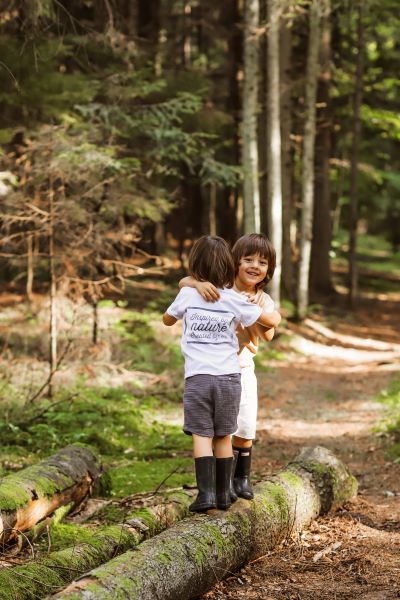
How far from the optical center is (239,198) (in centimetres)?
2398

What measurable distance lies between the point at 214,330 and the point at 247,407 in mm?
727

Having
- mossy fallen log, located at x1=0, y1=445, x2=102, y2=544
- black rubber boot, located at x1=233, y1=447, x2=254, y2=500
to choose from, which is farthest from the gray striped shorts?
mossy fallen log, located at x1=0, y1=445, x2=102, y2=544

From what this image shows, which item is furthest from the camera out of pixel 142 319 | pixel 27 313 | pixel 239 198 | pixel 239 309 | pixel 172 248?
pixel 172 248

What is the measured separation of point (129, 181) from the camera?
13398 millimetres

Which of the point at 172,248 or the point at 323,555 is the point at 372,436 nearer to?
the point at 323,555

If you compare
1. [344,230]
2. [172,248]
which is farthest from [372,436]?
[344,230]

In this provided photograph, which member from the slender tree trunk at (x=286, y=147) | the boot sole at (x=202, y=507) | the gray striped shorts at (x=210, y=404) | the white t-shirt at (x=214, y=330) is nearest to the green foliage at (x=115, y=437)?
the boot sole at (x=202, y=507)

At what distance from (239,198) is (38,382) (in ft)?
47.0

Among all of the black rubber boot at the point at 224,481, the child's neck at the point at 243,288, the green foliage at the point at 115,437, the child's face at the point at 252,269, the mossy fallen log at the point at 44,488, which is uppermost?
the child's face at the point at 252,269

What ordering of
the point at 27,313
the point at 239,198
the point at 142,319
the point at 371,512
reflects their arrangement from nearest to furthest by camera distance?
the point at 371,512, the point at 27,313, the point at 142,319, the point at 239,198

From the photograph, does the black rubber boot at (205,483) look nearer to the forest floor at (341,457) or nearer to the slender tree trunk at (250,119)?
the forest floor at (341,457)

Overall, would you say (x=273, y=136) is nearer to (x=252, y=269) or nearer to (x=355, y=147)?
(x=355, y=147)

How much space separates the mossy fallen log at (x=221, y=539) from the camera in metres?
4.09

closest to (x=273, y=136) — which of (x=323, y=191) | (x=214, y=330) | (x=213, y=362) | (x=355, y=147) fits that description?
(x=355, y=147)
